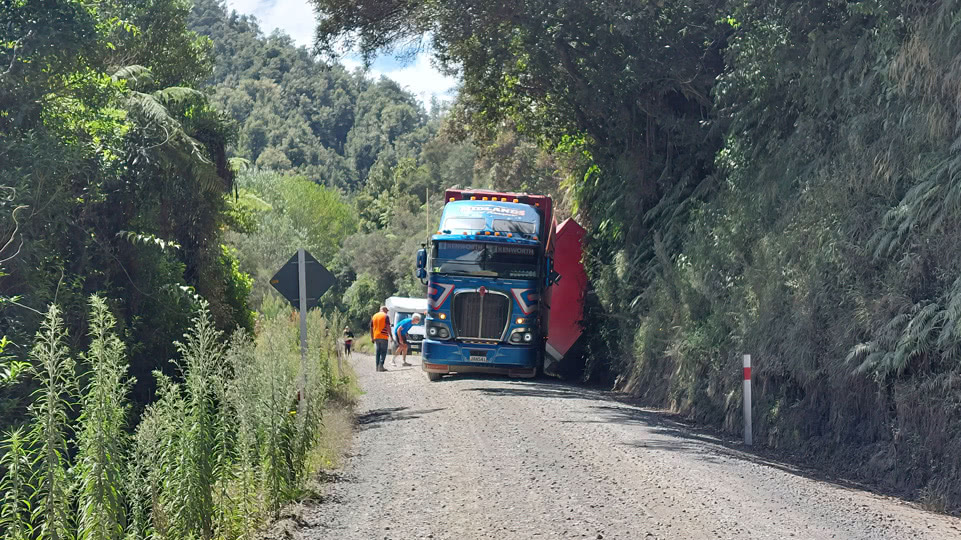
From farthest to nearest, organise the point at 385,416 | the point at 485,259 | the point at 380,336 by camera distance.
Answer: the point at 380,336
the point at 485,259
the point at 385,416

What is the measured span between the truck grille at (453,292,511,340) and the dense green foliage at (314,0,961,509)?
2.80m

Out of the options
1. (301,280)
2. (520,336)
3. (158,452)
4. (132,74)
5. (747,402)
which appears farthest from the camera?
(520,336)

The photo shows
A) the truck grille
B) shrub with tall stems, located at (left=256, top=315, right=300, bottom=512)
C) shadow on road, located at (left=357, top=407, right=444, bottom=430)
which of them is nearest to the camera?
shrub with tall stems, located at (left=256, top=315, right=300, bottom=512)

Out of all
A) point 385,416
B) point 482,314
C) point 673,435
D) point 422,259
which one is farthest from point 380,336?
point 673,435

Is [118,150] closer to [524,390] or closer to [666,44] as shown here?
[524,390]

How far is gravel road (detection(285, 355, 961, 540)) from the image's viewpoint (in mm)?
8609

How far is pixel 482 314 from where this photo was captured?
73.5 ft

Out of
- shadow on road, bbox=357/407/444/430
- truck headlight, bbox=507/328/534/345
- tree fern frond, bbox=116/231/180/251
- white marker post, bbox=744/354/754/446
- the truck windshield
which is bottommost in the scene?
shadow on road, bbox=357/407/444/430

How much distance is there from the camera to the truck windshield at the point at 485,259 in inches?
872

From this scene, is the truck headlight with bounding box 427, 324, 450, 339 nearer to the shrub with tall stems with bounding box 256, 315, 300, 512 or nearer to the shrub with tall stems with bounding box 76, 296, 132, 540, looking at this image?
the shrub with tall stems with bounding box 256, 315, 300, 512

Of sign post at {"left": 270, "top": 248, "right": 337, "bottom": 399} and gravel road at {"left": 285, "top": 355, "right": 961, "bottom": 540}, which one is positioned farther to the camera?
sign post at {"left": 270, "top": 248, "right": 337, "bottom": 399}

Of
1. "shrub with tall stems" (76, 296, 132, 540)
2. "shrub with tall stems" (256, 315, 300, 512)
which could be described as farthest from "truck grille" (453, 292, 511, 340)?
"shrub with tall stems" (76, 296, 132, 540)

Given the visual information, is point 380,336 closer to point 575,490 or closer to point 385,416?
point 385,416

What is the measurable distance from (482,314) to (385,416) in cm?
554
